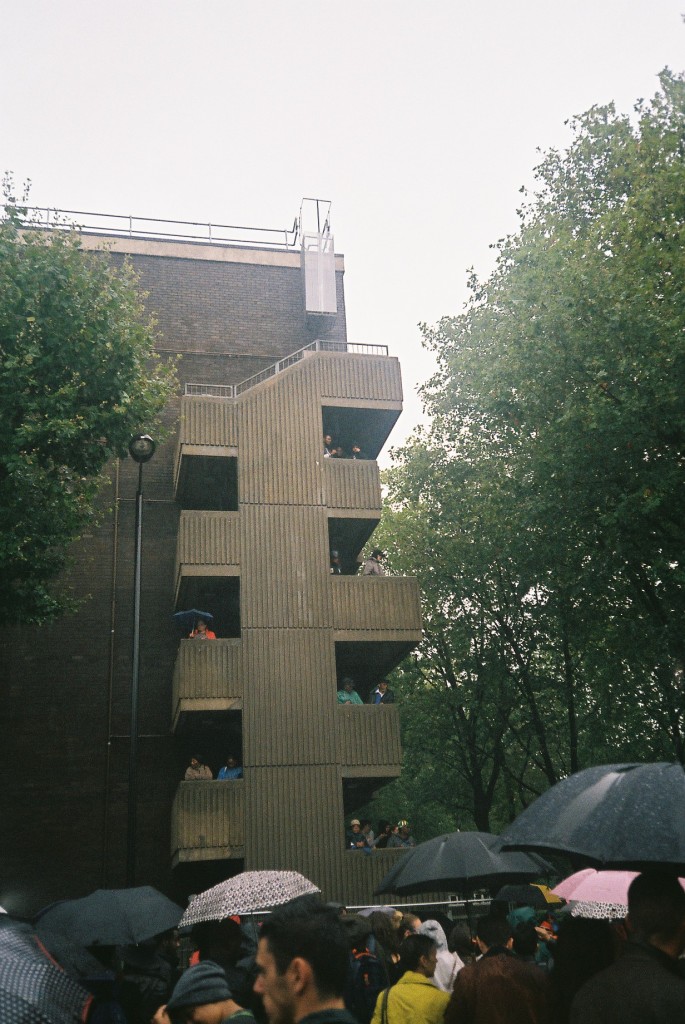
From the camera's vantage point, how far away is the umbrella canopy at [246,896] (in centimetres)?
711

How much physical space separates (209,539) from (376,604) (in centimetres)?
397

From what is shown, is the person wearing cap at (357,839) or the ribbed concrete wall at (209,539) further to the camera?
the ribbed concrete wall at (209,539)

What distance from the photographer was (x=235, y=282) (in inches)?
Answer: 1083

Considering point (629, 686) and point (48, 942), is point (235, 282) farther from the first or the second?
point (48, 942)

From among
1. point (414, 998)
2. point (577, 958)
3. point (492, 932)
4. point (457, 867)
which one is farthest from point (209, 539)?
point (577, 958)

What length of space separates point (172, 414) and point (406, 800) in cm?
1788

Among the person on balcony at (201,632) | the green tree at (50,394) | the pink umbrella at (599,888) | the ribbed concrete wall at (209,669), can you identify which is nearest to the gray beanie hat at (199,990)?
the pink umbrella at (599,888)

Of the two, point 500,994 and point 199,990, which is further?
point 500,994

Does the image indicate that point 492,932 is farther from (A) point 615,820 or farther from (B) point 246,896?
(A) point 615,820

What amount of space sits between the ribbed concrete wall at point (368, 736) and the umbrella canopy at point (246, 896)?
13.5 metres

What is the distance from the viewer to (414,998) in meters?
6.20

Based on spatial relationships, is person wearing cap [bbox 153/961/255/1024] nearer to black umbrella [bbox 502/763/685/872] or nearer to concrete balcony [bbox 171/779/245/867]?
black umbrella [bbox 502/763/685/872]

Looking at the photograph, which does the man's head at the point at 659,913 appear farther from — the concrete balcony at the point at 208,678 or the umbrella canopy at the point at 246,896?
the concrete balcony at the point at 208,678

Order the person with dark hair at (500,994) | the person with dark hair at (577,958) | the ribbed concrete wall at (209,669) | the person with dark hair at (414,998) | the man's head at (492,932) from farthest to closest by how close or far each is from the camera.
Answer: the ribbed concrete wall at (209,669) → the man's head at (492,932) → the person with dark hair at (414,998) → the person with dark hair at (500,994) → the person with dark hair at (577,958)
